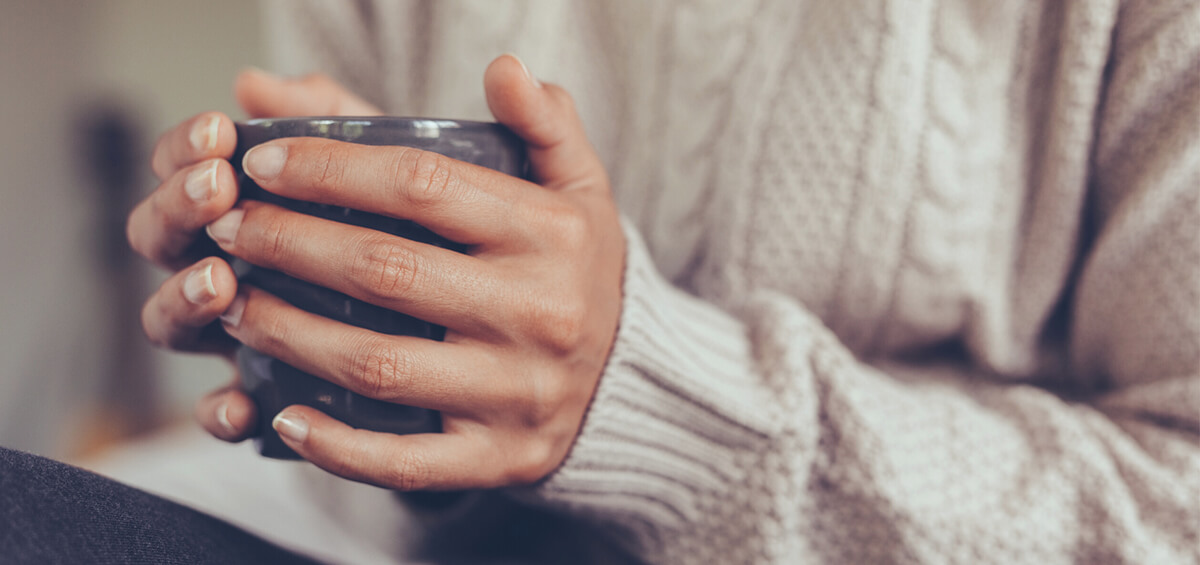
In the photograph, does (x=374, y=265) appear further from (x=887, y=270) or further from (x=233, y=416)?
(x=887, y=270)

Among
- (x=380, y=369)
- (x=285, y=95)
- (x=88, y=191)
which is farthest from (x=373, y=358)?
(x=88, y=191)

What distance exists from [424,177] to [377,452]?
130 mm

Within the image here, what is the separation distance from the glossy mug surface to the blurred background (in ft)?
4.77

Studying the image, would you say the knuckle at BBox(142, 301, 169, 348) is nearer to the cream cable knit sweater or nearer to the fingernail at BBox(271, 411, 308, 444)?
the fingernail at BBox(271, 411, 308, 444)

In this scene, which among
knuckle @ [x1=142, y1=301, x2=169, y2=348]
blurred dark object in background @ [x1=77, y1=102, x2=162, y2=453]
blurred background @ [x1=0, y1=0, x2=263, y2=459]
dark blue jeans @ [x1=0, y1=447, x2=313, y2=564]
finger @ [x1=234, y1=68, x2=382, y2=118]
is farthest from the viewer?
blurred dark object in background @ [x1=77, y1=102, x2=162, y2=453]

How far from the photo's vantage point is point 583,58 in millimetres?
611

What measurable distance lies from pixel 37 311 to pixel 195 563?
155cm

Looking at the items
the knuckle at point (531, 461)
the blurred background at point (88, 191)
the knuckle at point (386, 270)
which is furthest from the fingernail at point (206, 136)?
the blurred background at point (88, 191)

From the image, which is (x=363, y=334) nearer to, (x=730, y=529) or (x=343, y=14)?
(x=730, y=529)

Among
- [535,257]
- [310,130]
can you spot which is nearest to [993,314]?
[535,257]

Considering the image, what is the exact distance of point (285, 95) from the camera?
1.57 ft

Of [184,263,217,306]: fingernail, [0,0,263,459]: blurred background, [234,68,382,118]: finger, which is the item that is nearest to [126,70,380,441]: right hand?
[184,263,217,306]: fingernail

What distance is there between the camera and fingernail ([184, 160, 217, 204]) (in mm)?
303

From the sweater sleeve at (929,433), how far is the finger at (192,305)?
0.66 feet
